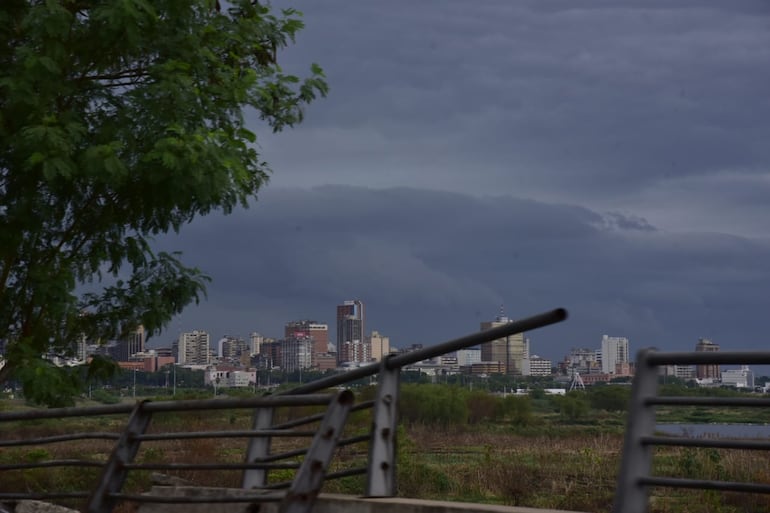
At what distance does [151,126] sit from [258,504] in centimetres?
950

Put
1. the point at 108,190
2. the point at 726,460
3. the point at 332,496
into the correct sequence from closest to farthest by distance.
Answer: the point at 332,496 < the point at 108,190 < the point at 726,460

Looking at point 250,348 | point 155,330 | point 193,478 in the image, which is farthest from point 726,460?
point 250,348

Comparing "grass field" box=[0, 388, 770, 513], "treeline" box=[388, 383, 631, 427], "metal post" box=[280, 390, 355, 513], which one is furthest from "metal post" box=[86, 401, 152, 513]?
"treeline" box=[388, 383, 631, 427]

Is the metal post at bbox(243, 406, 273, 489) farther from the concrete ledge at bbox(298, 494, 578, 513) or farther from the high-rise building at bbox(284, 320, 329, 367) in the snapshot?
the high-rise building at bbox(284, 320, 329, 367)

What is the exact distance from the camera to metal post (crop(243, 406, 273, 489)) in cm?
814

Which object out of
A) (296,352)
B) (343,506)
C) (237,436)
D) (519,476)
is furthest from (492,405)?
(296,352)

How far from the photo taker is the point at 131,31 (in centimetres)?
1519

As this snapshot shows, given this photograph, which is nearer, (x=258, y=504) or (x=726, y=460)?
(x=258, y=504)

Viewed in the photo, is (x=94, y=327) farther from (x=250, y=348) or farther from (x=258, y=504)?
(x=250, y=348)

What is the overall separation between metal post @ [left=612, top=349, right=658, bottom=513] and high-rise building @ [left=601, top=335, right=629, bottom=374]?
104068 mm

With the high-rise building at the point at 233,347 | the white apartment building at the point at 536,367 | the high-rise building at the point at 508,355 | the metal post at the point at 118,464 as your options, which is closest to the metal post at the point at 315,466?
the metal post at the point at 118,464

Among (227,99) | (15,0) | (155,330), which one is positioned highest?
(15,0)

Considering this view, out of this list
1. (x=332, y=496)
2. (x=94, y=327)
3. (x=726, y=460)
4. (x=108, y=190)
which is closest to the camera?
(x=332, y=496)

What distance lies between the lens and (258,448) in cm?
817
